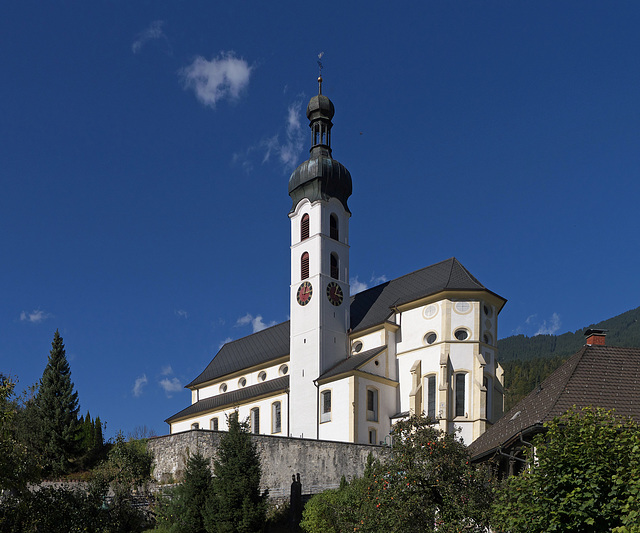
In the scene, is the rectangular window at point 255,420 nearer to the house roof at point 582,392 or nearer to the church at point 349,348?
the church at point 349,348

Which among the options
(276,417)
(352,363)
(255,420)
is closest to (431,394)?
(352,363)

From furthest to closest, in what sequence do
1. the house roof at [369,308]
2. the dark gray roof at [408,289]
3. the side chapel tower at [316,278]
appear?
the side chapel tower at [316,278]
the house roof at [369,308]
the dark gray roof at [408,289]

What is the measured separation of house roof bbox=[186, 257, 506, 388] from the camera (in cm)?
→ 4734

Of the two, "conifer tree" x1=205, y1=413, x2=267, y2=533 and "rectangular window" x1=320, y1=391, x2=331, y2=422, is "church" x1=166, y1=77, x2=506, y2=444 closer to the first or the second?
"rectangular window" x1=320, y1=391, x2=331, y2=422

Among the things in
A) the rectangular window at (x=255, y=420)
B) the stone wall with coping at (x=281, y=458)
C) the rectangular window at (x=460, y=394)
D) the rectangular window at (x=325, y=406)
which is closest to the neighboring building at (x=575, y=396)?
the stone wall with coping at (x=281, y=458)

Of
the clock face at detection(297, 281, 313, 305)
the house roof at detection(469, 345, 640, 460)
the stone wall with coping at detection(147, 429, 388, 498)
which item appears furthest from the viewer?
the clock face at detection(297, 281, 313, 305)

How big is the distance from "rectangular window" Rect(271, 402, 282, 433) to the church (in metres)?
0.06

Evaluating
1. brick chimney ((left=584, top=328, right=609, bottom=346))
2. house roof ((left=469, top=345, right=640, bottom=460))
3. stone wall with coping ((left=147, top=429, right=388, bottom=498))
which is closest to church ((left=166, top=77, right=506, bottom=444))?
stone wall with coping ((left=147, top=429, right=388, bottom=498))

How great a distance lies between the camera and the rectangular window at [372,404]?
151 feet

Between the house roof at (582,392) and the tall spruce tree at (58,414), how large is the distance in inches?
921

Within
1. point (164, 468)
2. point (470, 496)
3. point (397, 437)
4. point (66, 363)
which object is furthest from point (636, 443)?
point (66, 363)

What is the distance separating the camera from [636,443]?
53.2 feet

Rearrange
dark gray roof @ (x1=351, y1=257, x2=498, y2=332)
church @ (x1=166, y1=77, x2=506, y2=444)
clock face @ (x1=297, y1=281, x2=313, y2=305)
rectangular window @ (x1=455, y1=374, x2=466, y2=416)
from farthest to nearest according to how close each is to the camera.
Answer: clock face @ (x1=297, y1=281, x2=313, y2=305), dark gray roof @ (x1=351, y1=257, x2=498, y2=332), church @ (x1=166, y1=77, x2=506, y2=444), rectangular window @ (x1=455, y1=374, x2=466, y2=416)

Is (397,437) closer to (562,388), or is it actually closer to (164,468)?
(562,388)
